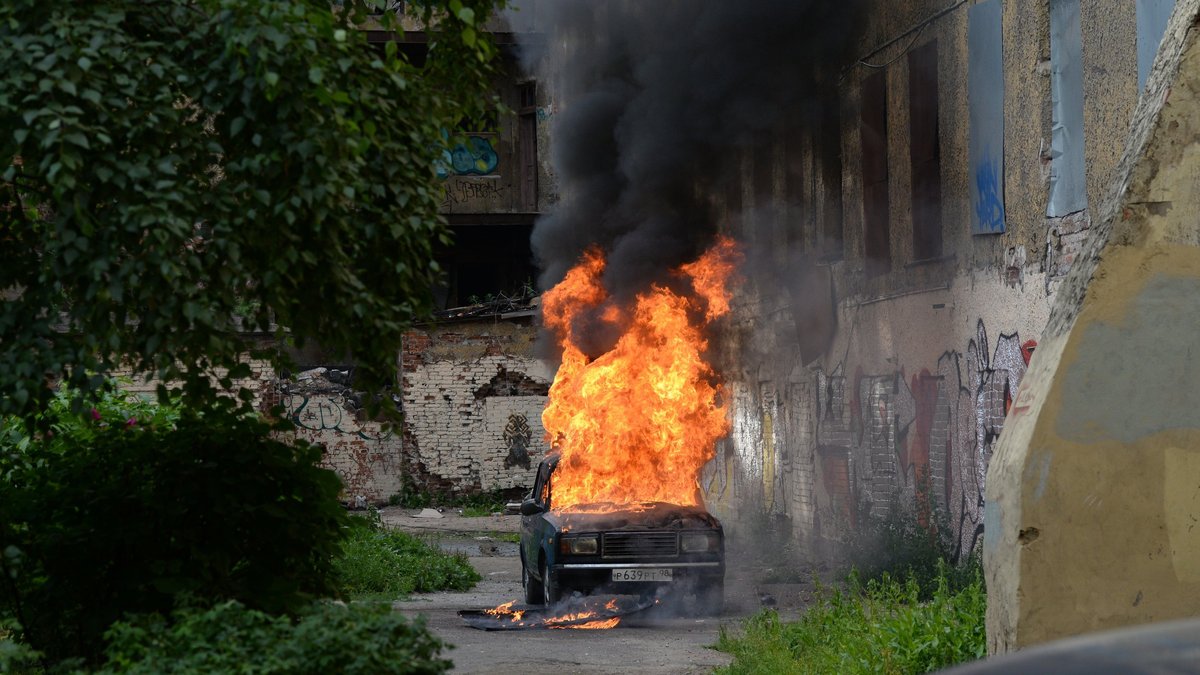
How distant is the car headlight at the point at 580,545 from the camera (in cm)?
1224

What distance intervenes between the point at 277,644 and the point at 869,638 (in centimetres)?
450

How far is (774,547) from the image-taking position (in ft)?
63.3

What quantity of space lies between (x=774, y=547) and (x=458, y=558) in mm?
4631

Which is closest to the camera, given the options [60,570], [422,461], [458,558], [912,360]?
[60,570]

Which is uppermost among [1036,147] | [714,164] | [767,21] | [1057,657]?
[767,21]

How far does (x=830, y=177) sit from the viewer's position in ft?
57.9

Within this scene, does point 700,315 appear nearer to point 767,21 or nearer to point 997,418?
point 767,21

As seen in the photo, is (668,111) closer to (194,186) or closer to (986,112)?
(986,112)

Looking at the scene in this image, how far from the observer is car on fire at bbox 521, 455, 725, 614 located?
1224cm

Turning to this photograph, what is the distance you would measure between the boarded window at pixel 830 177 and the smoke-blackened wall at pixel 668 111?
32cm

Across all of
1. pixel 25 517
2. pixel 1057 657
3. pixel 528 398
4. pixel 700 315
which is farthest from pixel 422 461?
pixel 1057 657

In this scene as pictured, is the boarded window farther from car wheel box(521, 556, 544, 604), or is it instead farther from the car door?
car wheel box(521, 556, 544, 604)

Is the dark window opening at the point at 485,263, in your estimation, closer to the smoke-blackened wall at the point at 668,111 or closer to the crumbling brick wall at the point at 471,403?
the crumbling brick wall at the point at 471,403

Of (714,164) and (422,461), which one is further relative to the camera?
(422,461)
